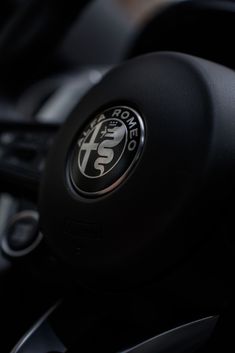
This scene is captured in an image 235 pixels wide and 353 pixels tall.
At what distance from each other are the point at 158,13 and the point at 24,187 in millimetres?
356

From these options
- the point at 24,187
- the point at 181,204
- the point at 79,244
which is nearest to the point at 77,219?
the point at 79,244

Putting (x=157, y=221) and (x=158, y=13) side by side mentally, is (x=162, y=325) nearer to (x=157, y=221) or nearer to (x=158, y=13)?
(x=157, y=221)

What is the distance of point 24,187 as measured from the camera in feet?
2.70

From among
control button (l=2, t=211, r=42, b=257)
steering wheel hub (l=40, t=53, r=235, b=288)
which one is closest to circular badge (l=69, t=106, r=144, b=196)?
steering wheel hub (l=40, t=53, r=235, b=288)

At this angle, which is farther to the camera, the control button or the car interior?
the control button

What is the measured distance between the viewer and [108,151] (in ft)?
1.83

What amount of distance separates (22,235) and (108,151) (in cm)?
26

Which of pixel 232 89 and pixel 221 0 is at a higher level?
pixel 221 0

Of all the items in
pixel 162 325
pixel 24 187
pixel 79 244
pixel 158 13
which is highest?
pixel 158 13

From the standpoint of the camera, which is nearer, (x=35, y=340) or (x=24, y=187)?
(x=35, y=340)

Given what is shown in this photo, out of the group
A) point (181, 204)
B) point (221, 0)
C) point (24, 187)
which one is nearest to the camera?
point (181, 204)

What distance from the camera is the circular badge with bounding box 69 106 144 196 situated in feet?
1.76

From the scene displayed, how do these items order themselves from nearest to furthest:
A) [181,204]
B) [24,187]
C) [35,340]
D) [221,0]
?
[181,204]
[35,340]
[221,0]
[24,187]

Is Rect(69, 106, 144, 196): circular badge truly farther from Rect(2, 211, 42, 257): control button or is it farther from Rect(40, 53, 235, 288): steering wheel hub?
Rect(2, 211, 42, 257): control button
